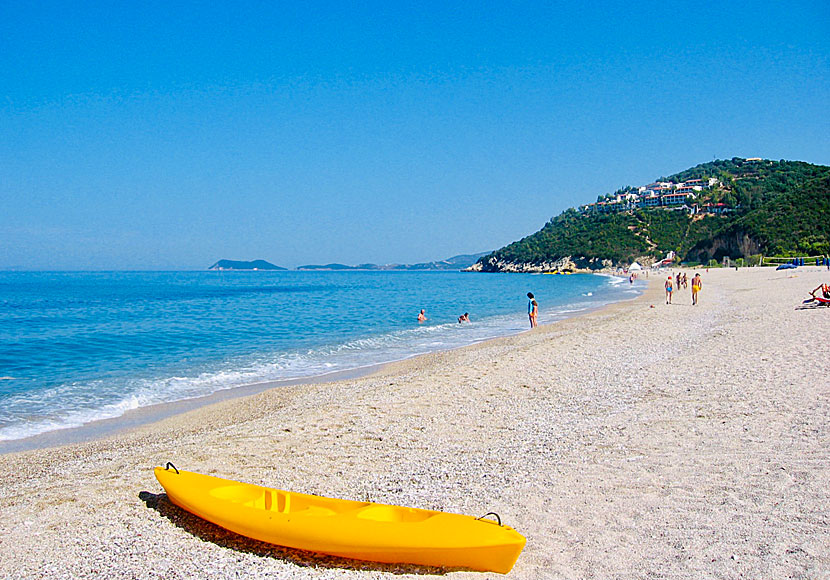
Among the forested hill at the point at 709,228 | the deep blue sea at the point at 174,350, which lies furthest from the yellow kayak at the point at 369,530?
the forested hill at the point at 709,228

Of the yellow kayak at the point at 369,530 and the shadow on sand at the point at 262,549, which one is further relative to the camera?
the shadow on sand at the point at 262,549

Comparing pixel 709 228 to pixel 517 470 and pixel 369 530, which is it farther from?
pixel 369 530

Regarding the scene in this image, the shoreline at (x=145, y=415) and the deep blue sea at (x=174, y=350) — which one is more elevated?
the deep blue sea at (x=174, y=350)

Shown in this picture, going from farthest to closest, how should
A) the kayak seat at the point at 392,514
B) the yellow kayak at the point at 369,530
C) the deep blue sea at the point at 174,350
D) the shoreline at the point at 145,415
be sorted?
the deep blue sea at the point at 174,350 < the shoreline at the point at 145,415 < the kayak seat at the point at 392,514 < the yellow kayak at the point at 369,530

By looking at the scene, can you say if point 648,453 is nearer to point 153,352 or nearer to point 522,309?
point 153,352

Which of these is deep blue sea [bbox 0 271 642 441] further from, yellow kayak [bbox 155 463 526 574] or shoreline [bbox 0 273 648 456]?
yellow kayak [bbox 155 463 526 574]

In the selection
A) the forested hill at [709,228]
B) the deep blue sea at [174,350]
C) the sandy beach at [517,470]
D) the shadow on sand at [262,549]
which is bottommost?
the deep blue sea at [174,350]

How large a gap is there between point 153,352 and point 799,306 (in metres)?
22.0

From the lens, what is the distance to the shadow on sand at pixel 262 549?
397 cm

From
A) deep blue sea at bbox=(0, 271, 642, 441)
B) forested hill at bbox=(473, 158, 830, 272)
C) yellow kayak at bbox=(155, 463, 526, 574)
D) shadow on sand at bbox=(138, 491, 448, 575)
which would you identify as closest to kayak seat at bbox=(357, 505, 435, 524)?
yellow kayak at bbox=(155, 463, 526, 574)

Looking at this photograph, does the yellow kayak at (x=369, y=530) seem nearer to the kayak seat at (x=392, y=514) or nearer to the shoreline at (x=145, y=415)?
the kayak seat at (x=392, y=514)

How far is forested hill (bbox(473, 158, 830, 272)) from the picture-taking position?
73100 mm

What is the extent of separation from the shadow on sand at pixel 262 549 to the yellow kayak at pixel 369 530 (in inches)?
3.2

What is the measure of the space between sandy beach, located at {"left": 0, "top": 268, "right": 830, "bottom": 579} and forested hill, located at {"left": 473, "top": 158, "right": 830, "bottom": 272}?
7064 centimetres
